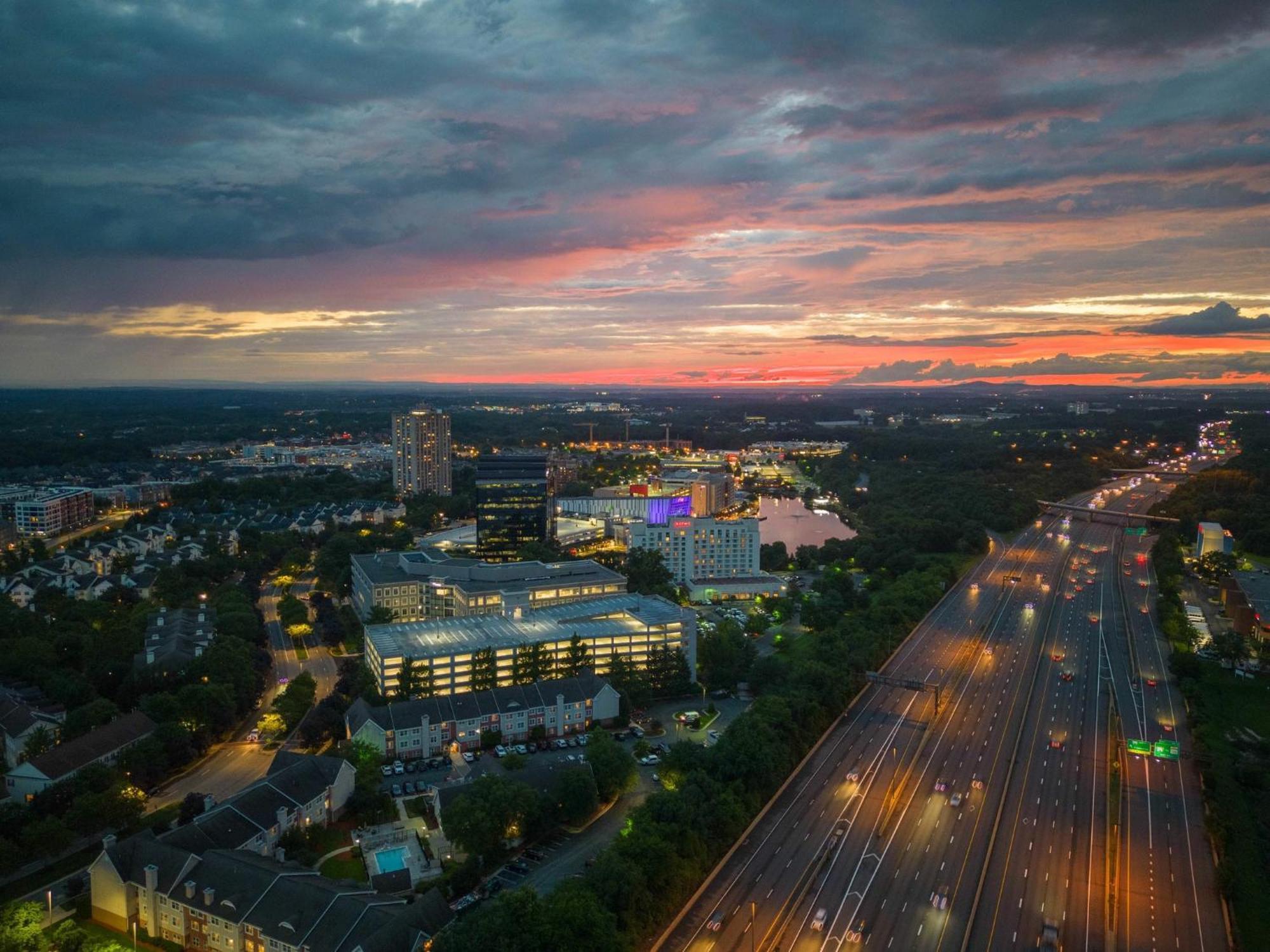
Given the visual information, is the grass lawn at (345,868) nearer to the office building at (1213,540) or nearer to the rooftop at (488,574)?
the rooftop at (488,574)

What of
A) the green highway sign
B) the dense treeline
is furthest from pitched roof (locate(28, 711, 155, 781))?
the dense treeline

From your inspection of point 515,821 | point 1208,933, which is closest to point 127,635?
point 515,821

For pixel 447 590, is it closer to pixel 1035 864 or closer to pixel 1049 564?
pixel 1035 864

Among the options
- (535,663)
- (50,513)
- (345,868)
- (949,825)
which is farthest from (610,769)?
(50,513)

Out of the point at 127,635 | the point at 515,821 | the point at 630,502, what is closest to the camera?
the point at 515,821

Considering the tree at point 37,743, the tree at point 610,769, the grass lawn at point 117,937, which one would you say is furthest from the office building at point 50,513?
the tree at point 610,769

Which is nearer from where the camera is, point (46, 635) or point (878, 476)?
point (46, 635)
